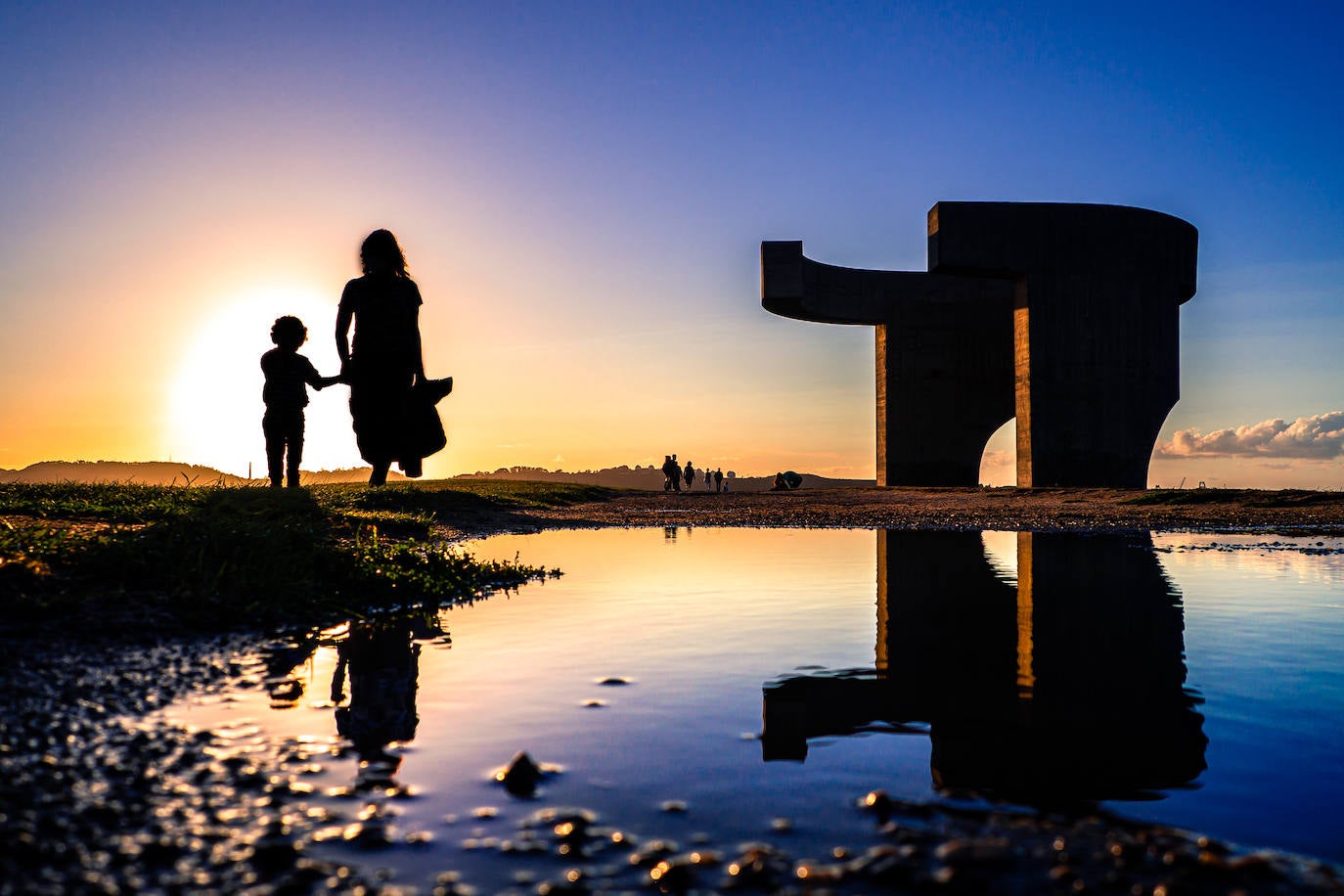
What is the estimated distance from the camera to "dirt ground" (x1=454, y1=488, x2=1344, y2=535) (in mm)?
13078

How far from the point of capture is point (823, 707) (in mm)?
3021

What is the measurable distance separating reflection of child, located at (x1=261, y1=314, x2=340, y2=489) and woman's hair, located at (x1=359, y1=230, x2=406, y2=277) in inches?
40.2

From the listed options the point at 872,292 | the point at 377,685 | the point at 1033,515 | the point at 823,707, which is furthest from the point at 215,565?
the point at 872,292

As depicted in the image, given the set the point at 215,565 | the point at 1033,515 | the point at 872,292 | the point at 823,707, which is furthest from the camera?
the point at 872,292

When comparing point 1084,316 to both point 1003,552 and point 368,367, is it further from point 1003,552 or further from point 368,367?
point 368,367

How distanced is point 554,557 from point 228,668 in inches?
201

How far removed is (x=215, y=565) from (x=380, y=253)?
18.9 feet

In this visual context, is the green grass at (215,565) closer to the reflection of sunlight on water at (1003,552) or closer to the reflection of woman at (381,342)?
the reflection of woman at (381,342)

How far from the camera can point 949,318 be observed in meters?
36.3

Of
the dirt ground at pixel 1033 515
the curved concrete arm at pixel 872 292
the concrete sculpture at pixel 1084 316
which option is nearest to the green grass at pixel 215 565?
the dirt ground at pixel 1033 515

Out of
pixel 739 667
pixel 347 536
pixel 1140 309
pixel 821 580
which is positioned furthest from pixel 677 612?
pixel 1140 309

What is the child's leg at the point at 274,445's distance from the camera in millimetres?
10070

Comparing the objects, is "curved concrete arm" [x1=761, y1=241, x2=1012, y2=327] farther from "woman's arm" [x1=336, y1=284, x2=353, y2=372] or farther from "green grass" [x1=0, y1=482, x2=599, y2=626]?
"green grass" [x1=0, y1=482, x2=599, y2=626]

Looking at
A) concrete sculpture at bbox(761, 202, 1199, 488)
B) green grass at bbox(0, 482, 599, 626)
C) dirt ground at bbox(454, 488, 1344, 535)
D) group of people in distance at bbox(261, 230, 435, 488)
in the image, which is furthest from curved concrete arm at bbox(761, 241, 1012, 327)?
green grass at bbox(0, 482, 599, 626)
